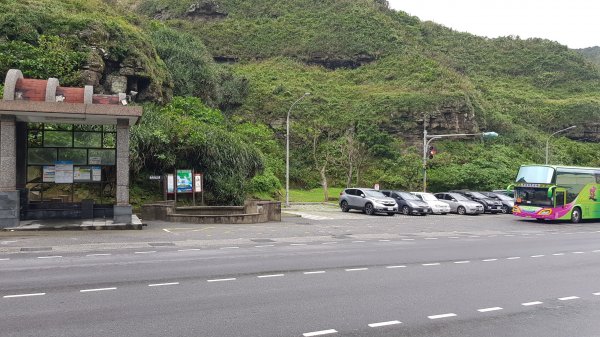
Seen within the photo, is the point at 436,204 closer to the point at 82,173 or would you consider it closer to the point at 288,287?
the point at 82,173

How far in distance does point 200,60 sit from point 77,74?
1925 centimetres

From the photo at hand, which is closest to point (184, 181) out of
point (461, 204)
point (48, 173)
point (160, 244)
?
point (48, 173)

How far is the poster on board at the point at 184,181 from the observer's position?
2713 centimetres

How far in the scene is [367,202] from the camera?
34.8 meters

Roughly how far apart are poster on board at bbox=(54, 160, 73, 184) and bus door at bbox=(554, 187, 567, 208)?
26.0 metres

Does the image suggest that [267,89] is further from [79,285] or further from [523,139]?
[79,285]

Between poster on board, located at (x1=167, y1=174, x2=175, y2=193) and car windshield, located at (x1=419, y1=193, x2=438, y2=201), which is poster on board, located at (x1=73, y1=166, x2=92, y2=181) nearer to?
poster on board, located at (x1=167, y1=174, x2=175, y2=193)

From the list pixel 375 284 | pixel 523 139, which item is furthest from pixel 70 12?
pixel 523 139

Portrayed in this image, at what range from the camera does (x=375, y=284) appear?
33.0ft

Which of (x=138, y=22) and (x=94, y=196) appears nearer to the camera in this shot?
(x=94, y=196)

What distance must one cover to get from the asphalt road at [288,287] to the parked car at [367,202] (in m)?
16.2

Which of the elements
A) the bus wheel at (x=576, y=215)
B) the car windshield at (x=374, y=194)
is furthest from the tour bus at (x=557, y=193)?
the car windshield at (x=374, y=194)

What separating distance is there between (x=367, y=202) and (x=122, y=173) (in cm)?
1855

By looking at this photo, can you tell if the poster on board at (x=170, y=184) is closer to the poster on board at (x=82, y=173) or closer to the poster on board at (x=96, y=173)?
the poster on board at (x=96, y=173)
